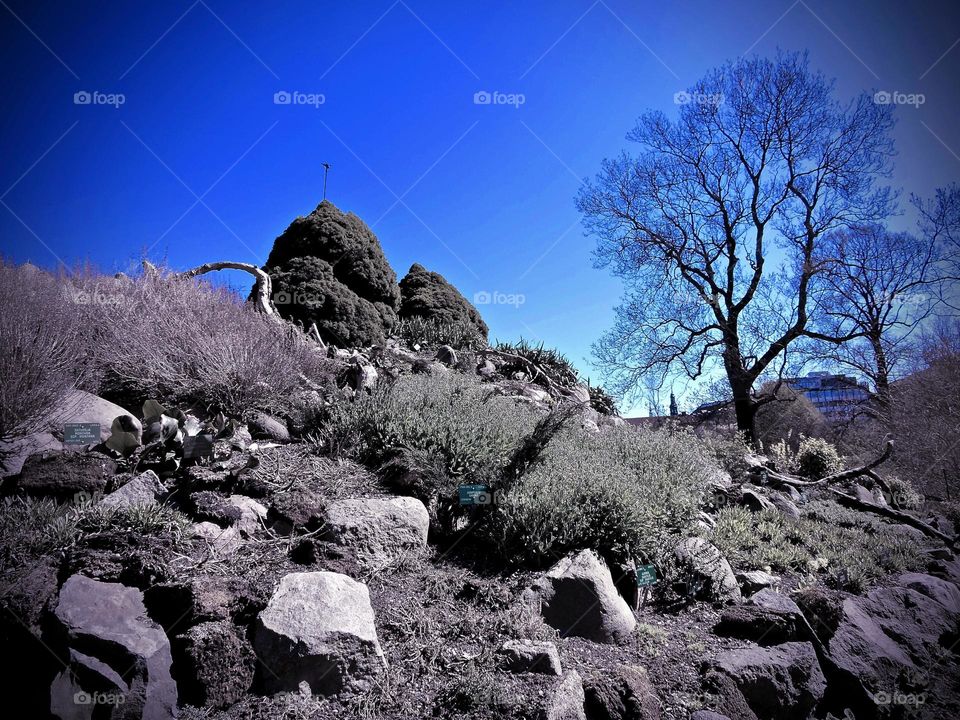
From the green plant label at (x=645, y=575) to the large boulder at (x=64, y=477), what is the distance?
3.69 metres

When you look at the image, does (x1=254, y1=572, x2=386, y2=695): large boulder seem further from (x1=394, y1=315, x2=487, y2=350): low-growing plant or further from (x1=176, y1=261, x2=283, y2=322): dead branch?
(x1=394, y1=315, x2=487, y2=350): low-growing plant

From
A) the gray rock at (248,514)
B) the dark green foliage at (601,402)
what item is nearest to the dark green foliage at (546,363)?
the dark green foliage at (601,402)

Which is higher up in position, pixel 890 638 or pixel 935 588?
pixel 935 588

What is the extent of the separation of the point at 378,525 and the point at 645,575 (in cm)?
194

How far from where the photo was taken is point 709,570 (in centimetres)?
426

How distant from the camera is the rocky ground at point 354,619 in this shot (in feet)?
8.41

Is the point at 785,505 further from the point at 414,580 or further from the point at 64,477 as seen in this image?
the point at 64,477

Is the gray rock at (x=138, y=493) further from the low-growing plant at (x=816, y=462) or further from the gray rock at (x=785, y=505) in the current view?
the low-growing plant at (x=816, y=462)

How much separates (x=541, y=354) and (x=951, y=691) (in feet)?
23.9

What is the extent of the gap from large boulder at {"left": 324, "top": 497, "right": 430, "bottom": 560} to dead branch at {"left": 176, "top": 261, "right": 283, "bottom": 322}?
421cm

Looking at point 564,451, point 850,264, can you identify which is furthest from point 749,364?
point 564,451

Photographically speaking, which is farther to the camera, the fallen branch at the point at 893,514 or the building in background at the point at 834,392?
the building in background at the point at 834,392

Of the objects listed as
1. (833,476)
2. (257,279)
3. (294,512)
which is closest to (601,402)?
(833,476)

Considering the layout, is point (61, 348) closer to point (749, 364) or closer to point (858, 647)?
point (858, 647)
